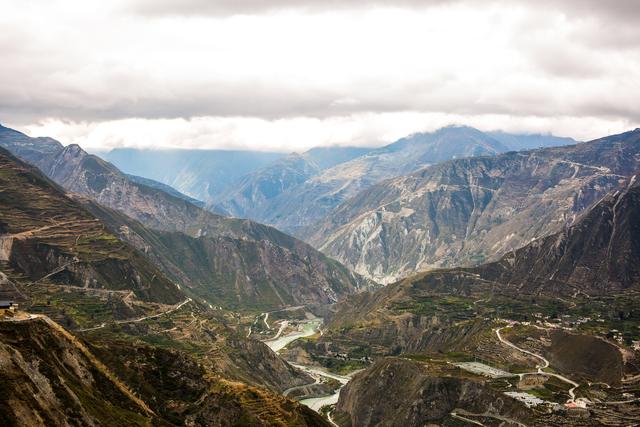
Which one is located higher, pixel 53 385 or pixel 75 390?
pixel 53 385

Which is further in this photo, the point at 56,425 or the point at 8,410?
the point at 56,425

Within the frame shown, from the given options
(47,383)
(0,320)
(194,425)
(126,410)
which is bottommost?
(194,425)

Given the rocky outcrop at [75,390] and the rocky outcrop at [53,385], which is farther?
the rocky outcrop at [75,390]

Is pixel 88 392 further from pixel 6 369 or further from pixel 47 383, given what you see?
pixel 6 369

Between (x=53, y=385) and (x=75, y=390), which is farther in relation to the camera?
(x=75, y=390)

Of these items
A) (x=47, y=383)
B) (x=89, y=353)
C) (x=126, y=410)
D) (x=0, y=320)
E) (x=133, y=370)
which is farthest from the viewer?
(x=133, y=370)

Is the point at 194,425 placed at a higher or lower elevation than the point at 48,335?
lower

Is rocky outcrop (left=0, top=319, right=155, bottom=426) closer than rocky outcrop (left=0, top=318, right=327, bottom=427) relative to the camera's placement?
Yes

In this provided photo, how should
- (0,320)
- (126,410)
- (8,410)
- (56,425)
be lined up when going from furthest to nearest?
(126,410)
(0,320)
(56,425)
(8,410)

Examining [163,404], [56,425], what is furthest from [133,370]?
[56,425]

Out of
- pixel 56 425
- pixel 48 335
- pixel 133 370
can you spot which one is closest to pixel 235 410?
pixel 133 370

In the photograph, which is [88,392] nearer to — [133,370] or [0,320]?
[0,320]
